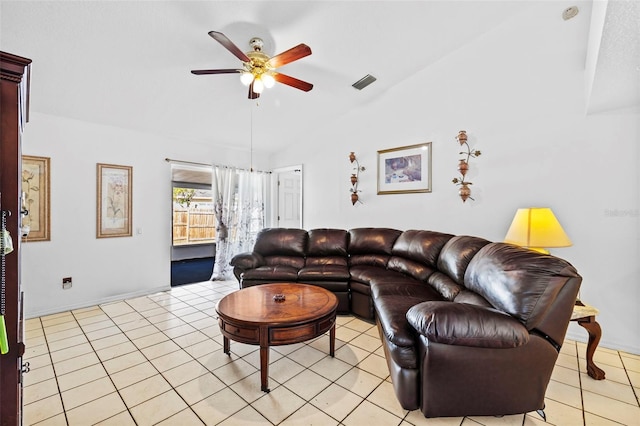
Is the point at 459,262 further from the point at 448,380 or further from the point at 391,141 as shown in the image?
the point at 391,141

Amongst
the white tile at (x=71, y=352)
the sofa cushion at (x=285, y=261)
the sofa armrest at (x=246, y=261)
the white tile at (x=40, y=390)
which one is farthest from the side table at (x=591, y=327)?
the white tile at (x=71, y=352)

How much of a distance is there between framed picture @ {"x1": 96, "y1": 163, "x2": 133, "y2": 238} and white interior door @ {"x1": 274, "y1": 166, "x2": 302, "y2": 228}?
2.62m

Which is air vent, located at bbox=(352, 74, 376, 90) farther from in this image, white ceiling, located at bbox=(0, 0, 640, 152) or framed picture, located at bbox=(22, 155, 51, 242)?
framed picture, located at bbox=(22, 155, 51, 242)

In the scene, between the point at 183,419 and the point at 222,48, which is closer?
the point at 183,419

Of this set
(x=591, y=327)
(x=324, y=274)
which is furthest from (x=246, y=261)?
(x=591, y=327)

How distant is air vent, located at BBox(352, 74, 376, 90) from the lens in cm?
361

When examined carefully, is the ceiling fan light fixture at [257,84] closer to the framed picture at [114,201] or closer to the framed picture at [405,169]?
the framed picture at [405,169]

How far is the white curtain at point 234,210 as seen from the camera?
197 inches

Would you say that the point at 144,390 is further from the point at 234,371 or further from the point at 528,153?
the point at 528,153

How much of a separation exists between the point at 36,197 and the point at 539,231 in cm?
523

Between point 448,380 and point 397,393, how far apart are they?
355 millimetres

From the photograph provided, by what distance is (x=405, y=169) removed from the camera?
12.9ft

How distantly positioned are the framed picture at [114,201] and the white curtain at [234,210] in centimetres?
132

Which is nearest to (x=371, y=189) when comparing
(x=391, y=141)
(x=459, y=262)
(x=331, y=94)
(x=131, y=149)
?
(x=391, y=141)
